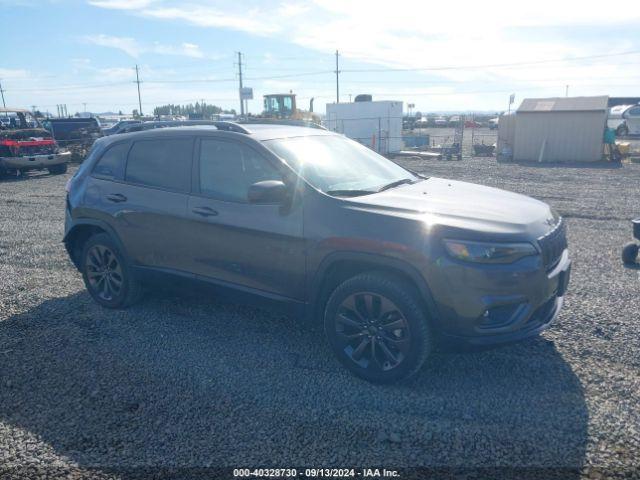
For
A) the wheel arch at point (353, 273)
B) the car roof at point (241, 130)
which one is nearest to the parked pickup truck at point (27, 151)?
the car roof at point (241, 130)

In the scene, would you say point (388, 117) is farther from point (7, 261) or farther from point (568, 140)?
point (7, 261)

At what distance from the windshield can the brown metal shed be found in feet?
63.4

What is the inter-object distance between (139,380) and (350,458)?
1.83 m

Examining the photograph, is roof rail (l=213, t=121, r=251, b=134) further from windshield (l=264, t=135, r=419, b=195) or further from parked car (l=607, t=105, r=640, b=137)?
parked car (l=607, t=105, r=640, b=137)

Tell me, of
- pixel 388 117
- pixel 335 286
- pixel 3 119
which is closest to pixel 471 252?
pixel 335 286

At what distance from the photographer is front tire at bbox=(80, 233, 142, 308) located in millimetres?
4992

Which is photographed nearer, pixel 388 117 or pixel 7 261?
pixel 7 261

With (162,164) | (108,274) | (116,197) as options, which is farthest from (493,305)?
(108,274)

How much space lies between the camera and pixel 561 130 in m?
21.4

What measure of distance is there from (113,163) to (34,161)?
15126 mm

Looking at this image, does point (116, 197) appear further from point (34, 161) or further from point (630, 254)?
point (34, 161)

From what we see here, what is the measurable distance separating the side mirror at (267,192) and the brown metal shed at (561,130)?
20.8 meters

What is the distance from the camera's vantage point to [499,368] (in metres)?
3.85

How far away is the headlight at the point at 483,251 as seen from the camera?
3.24 meters
